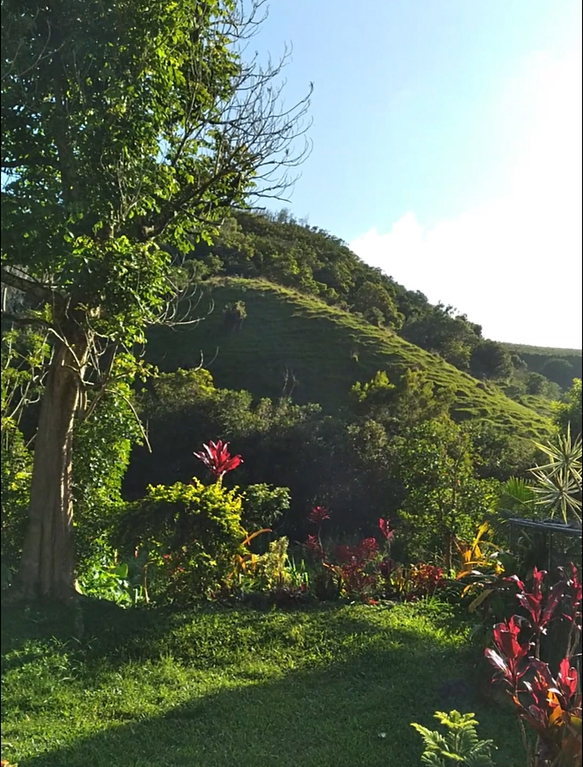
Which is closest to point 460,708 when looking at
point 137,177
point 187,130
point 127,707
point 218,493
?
point 127,707

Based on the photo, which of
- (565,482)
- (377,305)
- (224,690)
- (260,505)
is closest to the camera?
(565,482)

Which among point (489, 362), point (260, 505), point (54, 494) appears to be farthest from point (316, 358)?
point (54, 494)

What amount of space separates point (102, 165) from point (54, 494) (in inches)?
49.6

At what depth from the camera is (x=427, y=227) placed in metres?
3.16

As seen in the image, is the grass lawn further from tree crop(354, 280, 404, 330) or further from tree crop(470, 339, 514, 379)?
tree crop(354, 280, 404, 330)

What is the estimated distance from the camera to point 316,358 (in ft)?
36.7

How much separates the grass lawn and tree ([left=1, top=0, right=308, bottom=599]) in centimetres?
38

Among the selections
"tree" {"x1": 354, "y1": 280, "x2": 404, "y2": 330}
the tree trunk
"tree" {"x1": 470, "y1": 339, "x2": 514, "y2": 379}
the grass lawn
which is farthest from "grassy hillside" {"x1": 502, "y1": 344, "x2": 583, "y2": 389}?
"tree" {"x1": 354, "y1": 280, "x2": 404, "y2": 330}

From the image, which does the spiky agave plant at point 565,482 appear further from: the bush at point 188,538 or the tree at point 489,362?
the tree at point 489,362

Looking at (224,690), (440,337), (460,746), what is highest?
(440,337)

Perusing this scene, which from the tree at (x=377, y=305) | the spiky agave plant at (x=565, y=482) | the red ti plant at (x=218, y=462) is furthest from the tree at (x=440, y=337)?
the spiky agave plant at (x=565, y=482)

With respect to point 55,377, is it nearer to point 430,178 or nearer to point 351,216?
point 351,216

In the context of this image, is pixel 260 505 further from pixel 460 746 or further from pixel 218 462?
pixel 460 746

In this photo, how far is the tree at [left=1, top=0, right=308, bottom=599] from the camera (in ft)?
6.49
